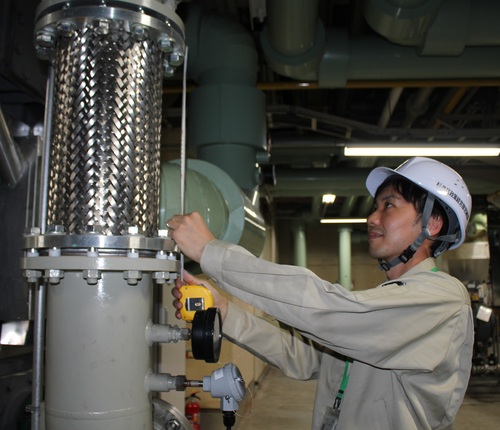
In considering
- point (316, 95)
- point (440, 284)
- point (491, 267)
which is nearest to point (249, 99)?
point (440, 284)

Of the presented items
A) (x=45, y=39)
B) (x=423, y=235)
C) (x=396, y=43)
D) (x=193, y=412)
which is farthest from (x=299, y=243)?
(x=45, y=39)

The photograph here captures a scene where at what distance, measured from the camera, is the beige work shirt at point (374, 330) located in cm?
89

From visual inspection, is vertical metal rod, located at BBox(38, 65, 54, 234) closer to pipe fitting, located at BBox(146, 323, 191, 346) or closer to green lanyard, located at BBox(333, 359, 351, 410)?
pipe fitting, located at BBox(146, 323, 191, 346)

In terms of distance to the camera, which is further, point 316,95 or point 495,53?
point 316,95

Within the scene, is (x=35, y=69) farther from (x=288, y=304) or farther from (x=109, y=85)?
(x=288, y=304)

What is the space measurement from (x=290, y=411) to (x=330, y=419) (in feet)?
12.2

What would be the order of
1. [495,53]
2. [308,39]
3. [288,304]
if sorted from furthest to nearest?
[495,53], [308,39], [288,304]

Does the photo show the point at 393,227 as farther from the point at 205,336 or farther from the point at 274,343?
the point at 205,336

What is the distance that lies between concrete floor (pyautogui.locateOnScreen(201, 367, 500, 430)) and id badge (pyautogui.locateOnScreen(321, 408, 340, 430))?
262 centimetres

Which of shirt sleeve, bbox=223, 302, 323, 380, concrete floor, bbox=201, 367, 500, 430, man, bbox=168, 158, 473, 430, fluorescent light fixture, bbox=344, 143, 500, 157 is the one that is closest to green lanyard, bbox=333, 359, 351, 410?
man, bbox=168, 158, 473, 430

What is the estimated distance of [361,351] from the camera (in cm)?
91

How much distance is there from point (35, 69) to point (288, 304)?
32.3 inches

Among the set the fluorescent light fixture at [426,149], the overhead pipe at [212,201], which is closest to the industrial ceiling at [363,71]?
the fluorescent light fixture at [426,149]

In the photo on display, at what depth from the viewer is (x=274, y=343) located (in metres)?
1.33
